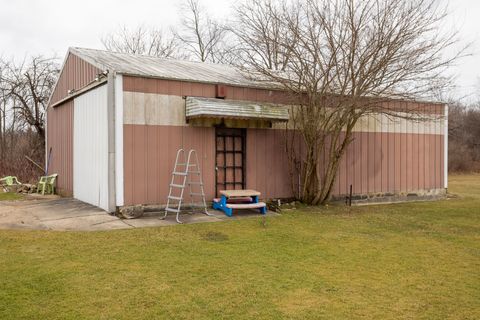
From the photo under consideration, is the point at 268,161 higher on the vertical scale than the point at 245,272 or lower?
higher

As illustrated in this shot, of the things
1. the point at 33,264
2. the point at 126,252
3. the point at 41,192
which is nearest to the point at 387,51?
→ the point at 126,252

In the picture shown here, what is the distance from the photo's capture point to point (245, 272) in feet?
16.1

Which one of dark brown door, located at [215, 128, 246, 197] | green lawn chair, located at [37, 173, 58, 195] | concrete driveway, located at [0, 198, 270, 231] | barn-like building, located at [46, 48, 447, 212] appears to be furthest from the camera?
green lawn chair, located at [37, 173, 58, 195]

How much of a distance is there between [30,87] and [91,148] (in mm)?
10112

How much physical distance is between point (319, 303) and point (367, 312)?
17.0 inches

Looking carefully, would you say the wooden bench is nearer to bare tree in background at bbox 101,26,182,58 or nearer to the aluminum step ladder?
the aluminum step ladder

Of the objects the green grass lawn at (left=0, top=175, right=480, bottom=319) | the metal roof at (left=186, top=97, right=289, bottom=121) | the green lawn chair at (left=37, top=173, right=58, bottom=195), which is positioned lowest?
the green grass lawn at (left=0, top=175, right=480, bottom=319)

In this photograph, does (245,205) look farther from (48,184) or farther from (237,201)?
(48,184)

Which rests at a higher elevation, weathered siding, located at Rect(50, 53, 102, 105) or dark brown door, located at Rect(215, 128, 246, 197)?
weathered siding, located at Rect(50, 53, 102, 105)

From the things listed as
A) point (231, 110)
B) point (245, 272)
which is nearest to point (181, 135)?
point (231, 110)

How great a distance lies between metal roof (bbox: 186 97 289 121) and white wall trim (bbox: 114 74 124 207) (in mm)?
1356

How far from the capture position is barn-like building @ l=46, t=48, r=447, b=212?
8.22m

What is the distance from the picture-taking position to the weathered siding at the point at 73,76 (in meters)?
9.59

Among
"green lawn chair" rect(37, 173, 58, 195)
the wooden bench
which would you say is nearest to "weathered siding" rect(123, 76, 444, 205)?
the wooden bench
